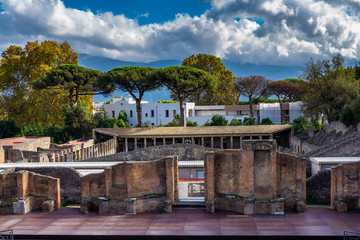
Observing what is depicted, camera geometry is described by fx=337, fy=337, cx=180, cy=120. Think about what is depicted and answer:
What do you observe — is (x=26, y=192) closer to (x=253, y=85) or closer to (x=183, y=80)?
(x=183, y=80)

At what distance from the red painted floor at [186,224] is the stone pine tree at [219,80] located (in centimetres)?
4383

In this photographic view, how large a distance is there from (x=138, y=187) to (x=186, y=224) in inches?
132

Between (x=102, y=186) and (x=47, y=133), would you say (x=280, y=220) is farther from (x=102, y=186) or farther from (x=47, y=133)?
Answer: (x=47, y=133)

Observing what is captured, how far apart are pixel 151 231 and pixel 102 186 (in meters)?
4.29

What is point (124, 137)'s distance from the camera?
38688 millimetres

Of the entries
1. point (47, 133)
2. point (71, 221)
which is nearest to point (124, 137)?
point (47, 133)

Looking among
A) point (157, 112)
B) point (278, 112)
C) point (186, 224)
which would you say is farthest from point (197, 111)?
point (186, 224)

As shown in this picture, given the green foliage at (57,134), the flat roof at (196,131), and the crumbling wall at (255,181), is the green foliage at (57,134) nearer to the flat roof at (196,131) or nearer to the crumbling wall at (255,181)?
the flat roof at (196,131)

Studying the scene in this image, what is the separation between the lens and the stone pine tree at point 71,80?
43531 mm

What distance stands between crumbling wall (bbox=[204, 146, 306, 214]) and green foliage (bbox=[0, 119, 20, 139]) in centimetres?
3806

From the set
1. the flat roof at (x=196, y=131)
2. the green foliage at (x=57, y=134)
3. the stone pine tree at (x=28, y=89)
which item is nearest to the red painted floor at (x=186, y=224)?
the flat roof at (x=196, y=131)

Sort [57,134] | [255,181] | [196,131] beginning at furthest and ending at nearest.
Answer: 1. [57,134]
2. [196,131]
3. [255,181]

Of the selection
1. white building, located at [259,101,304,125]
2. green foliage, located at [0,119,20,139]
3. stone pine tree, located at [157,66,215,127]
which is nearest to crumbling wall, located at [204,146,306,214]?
stone pine tree, located at [157,66,215,127]

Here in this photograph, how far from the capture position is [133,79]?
4238cm
